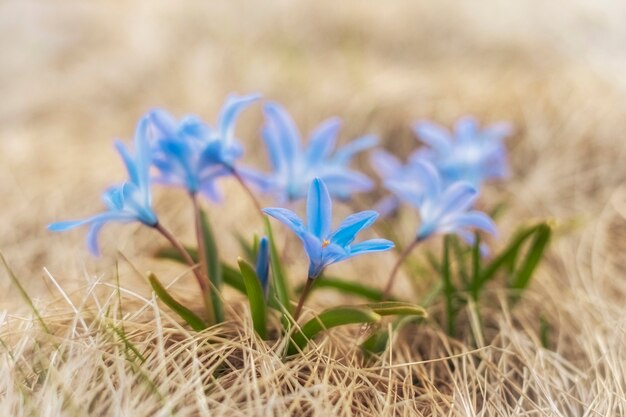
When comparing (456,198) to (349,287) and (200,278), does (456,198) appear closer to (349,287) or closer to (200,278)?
(349,287)

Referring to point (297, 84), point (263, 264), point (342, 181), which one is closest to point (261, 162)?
point (297, 84)

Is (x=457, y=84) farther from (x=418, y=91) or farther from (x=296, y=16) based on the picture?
(x=296, y=16)

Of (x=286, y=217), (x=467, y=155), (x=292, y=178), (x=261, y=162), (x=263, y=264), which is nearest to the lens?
(x=286, y=217)

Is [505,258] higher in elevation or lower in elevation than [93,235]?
lower

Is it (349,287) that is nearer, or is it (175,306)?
(175,306)

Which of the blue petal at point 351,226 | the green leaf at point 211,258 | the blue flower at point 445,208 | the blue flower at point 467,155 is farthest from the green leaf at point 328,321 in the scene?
the blue flower at point 467,155

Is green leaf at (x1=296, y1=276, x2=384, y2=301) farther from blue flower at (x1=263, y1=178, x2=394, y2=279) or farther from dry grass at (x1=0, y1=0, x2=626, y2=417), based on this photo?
blue flower at (x1=263, y1=178, x2=394, y2=279)

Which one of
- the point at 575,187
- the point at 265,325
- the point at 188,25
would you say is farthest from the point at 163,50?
the point at 265,325
